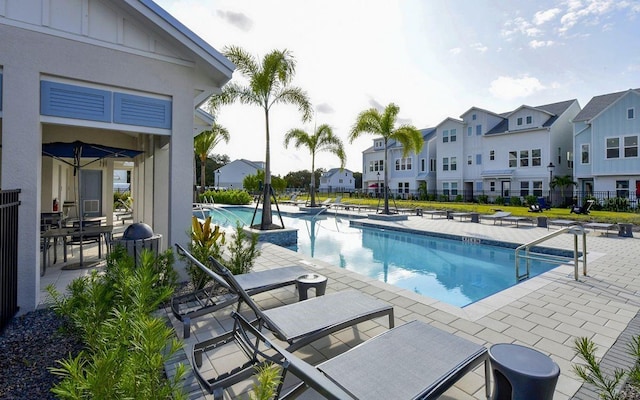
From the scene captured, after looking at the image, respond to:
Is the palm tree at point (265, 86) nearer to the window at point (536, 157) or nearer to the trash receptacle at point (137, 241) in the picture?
the trash receptacle at point (137, 241)

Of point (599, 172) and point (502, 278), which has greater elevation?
point (599, 172)

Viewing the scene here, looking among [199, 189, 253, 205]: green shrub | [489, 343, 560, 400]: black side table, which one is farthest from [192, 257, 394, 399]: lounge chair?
[199, 189, 253, 205]: green shrub

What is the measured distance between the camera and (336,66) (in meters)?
12.2

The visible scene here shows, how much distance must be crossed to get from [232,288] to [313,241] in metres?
10.0

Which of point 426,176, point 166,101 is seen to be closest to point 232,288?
point 166,101

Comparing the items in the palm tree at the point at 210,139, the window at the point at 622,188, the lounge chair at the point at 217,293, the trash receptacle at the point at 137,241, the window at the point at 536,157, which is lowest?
the lounge chair at the point at 217,293

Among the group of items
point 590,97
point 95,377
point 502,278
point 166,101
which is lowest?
point 502,278

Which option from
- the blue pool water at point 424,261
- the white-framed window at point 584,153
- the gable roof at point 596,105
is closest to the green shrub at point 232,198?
the blue pool water at point 424,261

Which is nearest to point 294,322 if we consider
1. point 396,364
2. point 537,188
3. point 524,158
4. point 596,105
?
point 396,364

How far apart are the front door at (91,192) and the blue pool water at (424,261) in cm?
960

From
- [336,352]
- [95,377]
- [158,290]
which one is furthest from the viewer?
[158,290]

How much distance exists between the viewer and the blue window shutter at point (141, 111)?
5572mm

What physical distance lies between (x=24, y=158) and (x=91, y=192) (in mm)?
11455

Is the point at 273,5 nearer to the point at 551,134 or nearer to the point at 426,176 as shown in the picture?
the point at 551,134
